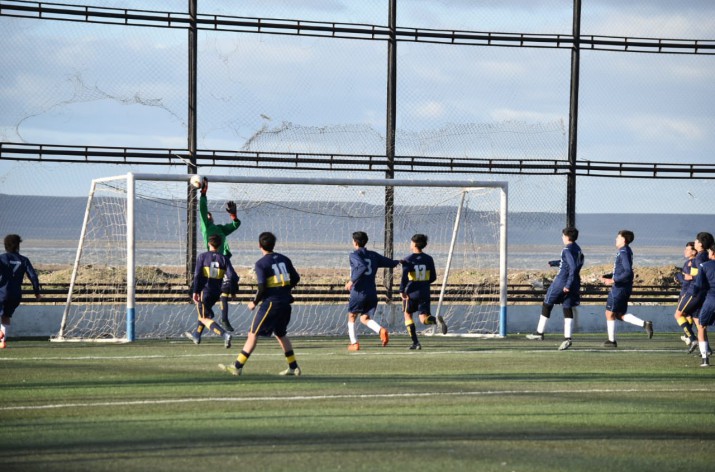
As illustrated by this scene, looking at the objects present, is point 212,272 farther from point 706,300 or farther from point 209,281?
point 706,300

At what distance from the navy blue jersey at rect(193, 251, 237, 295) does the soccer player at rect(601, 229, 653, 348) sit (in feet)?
19.6

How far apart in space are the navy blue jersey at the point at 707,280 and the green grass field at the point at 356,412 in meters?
1.06

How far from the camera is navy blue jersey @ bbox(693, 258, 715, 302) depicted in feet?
44.1

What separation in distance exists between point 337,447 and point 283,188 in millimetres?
12329

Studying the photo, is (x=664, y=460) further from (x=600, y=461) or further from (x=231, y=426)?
(x=231, y=426)

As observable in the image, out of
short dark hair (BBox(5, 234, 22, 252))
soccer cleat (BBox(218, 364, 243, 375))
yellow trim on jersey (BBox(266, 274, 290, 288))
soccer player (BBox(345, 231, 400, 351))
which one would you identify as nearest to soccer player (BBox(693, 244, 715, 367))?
soccer player (BBox(345, 231, 400, 351))

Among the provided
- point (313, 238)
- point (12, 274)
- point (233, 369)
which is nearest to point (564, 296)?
point (313, 238)

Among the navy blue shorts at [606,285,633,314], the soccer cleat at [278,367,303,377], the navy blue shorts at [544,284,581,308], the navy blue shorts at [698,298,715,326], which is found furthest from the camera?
the navy blue shorts at [544,284,581,308]

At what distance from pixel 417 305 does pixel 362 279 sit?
4.24 feet

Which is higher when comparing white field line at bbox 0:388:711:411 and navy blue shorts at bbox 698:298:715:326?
navy blue shorts at bbox 698:298:715:326

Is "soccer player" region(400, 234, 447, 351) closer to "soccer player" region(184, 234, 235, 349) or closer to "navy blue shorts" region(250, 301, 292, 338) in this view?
"soccer player" region(184, 234, 235, 349)

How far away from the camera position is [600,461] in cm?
711

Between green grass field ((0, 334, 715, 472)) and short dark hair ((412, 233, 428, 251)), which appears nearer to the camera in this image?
green grass field ((0, 334, 715, 472))

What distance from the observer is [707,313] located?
13461 millimetres
